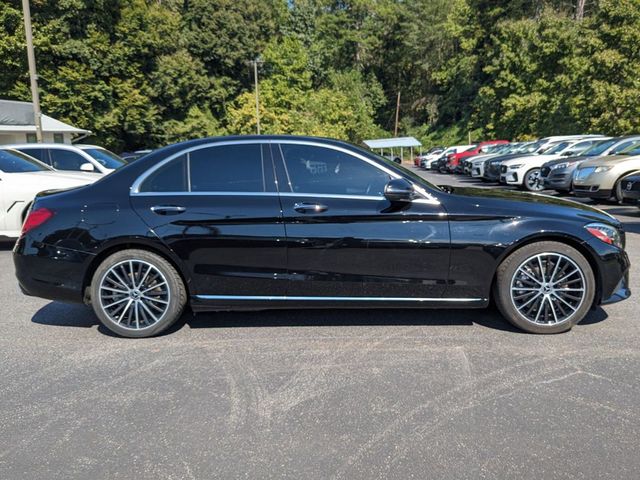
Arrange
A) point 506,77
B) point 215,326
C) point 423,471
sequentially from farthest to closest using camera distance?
point 506,77, point 215,326, point 423,471

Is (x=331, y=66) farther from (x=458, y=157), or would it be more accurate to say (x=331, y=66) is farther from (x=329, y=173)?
(x=329, y=173)

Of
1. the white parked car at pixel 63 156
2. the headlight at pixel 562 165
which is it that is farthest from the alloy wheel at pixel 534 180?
the white parked car at pixel 63 156

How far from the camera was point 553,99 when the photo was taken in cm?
3588

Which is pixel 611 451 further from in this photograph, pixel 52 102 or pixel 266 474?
pixel 52 102

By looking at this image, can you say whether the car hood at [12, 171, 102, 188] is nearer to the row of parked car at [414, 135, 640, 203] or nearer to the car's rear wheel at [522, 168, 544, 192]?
the row of parked car at [414, 135, 640, 203]

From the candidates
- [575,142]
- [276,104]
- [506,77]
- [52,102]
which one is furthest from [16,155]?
[276,104]

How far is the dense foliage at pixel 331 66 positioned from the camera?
28.7 metres

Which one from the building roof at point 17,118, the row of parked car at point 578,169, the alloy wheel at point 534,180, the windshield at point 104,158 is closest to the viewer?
the windshield at point 104,158

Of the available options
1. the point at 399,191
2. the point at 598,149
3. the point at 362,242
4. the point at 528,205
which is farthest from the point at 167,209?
the point at 598,149

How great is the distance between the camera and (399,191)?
4.21 metres

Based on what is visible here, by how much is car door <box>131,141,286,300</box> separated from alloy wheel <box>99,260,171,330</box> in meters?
0.30

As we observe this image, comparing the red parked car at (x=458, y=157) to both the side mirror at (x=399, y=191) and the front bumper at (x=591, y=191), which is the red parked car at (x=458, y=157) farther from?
the side mirror at (x=399, y=191)

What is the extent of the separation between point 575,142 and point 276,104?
126 ft

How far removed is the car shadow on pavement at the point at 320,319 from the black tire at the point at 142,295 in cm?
18
